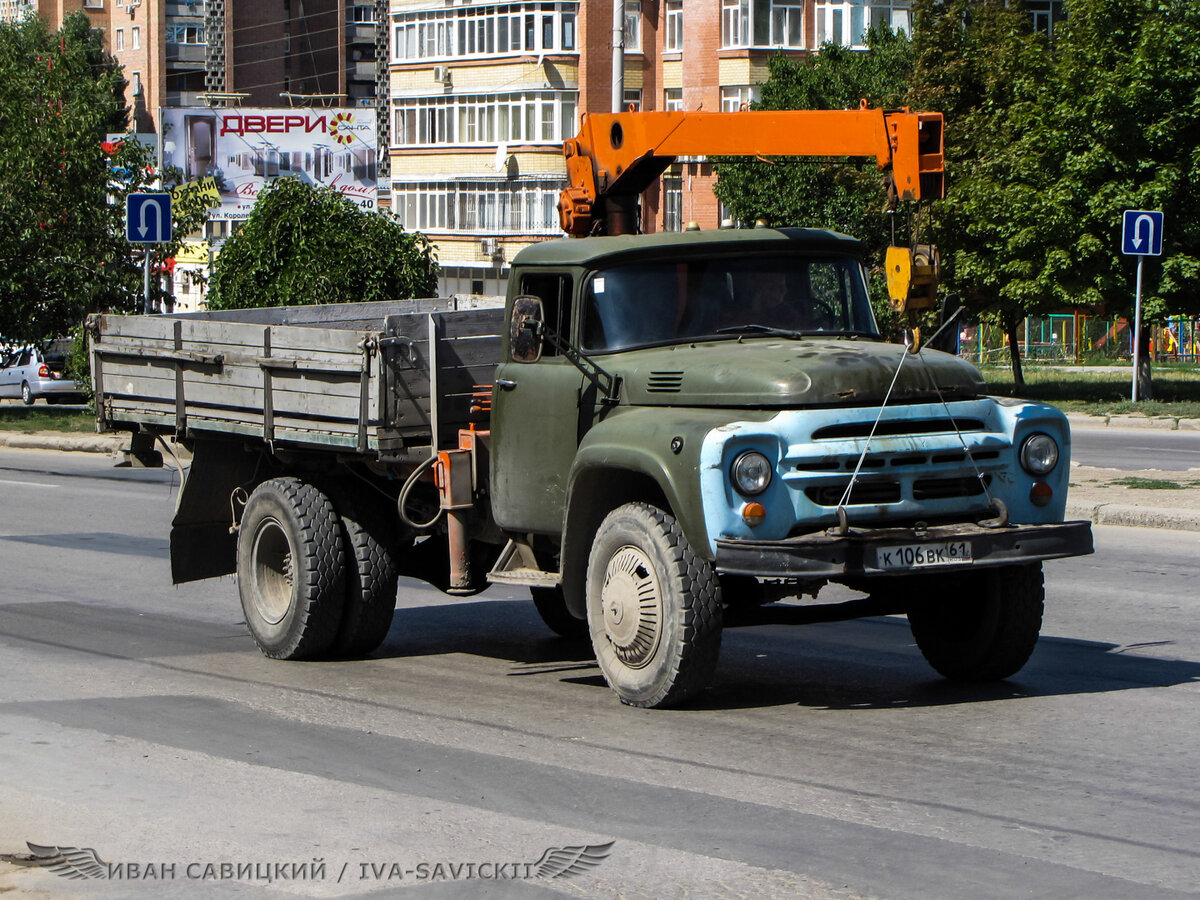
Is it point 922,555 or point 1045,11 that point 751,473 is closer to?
point 922,555

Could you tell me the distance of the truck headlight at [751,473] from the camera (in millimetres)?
7148

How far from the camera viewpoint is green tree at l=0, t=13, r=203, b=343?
32.8 metres

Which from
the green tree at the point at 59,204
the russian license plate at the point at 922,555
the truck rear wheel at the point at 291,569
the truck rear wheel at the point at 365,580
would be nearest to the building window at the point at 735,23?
the green tree at the point at 59,204

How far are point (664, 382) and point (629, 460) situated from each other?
472 mm

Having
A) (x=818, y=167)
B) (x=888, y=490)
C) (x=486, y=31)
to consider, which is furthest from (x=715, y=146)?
(x=486, y=31)

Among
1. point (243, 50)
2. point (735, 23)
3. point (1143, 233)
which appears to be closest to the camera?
point (1143, 233)

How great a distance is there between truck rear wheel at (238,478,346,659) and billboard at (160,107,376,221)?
180 feet

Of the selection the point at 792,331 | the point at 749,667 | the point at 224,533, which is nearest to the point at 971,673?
the point at 749,667

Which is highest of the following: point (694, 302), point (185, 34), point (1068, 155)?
point (185, 34)

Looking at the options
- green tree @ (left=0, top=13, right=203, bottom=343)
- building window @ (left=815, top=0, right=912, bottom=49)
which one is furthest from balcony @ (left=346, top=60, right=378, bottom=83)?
green tree @ (left=0, top=13, right=203, bottom=343)

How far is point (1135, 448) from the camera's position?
75.0 feet

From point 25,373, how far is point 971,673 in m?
37.9

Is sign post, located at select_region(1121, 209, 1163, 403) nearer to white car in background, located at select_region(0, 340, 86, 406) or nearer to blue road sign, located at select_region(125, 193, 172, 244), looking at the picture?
blue road sign, located at select_region(125, 193, 172, 244)

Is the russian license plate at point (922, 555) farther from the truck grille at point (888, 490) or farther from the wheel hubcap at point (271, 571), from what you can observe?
the wheel hubcap at point (271, 571)
